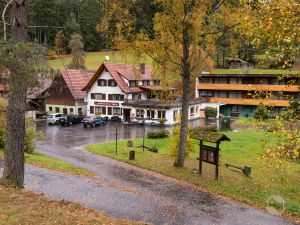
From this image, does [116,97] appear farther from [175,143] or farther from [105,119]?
[175,143]

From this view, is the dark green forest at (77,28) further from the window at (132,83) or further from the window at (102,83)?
the window at (132,83)

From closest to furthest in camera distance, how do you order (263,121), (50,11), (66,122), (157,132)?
(263,121) < (157,132) < (66,122) < (50,11)

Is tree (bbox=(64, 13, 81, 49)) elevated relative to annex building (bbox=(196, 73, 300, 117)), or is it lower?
elevated

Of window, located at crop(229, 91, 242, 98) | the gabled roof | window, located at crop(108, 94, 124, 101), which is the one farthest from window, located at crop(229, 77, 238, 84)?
window, located at crop(108, 94, 124, 101)

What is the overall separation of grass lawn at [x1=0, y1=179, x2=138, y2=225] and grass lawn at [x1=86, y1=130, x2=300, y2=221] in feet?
20.5

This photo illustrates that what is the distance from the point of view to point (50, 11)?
3174 inches

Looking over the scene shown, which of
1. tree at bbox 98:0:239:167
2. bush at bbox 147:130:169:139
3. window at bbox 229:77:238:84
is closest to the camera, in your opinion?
tree at bbox 98:0:239:167

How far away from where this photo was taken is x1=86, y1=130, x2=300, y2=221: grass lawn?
61.2 ft

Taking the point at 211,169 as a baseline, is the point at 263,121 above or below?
above

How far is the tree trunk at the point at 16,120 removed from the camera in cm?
1278

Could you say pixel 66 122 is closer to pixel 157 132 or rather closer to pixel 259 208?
pixel 157 132

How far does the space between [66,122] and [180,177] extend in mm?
33498

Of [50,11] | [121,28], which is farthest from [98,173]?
[50,11]

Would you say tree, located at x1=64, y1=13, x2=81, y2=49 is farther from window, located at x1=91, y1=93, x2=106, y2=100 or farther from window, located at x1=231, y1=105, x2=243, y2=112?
window, located at x1=231, y1=105, x2=243, y2=112
